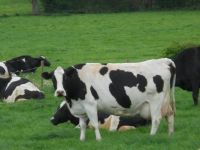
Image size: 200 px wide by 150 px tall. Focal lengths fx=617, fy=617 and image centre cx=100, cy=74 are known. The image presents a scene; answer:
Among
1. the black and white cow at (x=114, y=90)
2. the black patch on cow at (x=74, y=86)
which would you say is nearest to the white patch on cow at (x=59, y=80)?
the black and white cow at (x=114, y=90)

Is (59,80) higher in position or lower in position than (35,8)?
higher

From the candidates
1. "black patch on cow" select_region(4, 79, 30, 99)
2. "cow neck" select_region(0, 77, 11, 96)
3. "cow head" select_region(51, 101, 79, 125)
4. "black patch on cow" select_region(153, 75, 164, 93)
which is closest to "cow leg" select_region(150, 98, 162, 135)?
"black patch on cow" select_region(153, 75, 164, 93)

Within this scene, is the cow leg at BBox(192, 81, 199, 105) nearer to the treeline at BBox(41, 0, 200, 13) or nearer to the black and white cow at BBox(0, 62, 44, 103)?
the black and white cow at BBox(0, 62, 44, 103)

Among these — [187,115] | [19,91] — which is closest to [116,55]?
[19,91]

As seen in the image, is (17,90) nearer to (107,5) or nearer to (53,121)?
(53,121)

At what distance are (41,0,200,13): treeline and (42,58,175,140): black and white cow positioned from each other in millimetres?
51134

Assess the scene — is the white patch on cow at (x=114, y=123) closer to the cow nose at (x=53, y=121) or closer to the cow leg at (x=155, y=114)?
the cow nose at (x=53, y=121)

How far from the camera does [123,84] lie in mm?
12883

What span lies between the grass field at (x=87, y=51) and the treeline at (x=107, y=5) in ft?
13.7

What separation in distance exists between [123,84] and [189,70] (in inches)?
217

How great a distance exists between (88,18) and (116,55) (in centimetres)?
2313

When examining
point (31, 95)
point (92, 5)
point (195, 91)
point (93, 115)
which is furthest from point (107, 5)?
point (93, 115)

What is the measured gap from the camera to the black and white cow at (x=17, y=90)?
19672 mm

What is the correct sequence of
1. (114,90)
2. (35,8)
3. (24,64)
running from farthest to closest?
(35,8) < (24,64) < (114,90)
